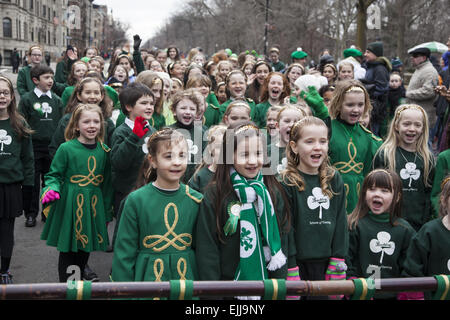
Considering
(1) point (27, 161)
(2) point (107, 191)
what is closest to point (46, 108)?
(1) point (27, 161)

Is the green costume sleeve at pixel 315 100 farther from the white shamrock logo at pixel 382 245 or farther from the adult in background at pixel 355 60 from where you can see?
the adult in background at pixel 355 60

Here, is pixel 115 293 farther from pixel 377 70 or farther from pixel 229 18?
pixel 229 18

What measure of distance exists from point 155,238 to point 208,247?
0.33 meters

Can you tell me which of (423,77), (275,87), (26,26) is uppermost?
(26,26)

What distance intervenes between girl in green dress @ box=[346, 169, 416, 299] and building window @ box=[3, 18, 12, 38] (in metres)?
60.2

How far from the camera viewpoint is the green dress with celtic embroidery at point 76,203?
14.3ft

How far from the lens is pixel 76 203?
441 centimetres

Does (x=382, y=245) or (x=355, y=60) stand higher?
(x=355, y=60)

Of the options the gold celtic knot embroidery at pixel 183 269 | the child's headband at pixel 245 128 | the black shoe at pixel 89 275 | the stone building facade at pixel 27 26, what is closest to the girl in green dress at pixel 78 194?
the black shoe at pixel 89 275

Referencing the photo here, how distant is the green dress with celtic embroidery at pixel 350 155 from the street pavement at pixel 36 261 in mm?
2610

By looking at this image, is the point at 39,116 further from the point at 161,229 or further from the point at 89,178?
the point at 161,229

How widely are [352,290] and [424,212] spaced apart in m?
2.57

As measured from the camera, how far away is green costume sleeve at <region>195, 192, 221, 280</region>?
2.93m

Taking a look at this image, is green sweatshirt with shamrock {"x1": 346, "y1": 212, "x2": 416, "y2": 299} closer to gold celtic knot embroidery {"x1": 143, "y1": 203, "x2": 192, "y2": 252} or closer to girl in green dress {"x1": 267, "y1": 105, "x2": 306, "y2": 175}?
girl in green dress {"x1": 267, "y1": 105, "x2": 306, "y2": 175}
